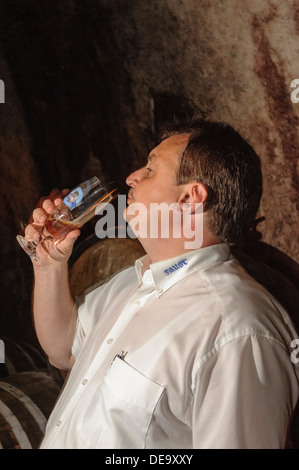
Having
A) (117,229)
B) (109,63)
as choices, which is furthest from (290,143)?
(109,63)

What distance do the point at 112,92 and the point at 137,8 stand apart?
56cm

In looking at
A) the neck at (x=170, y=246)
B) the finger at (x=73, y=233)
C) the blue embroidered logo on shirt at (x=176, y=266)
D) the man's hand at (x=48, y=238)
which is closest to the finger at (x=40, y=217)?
the man's hand at (x=48, y=238)

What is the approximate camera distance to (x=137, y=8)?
119 inches

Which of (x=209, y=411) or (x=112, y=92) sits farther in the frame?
(x=112, y=92)

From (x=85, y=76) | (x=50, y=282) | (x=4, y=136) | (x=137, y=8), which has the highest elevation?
(x=137, y=8)

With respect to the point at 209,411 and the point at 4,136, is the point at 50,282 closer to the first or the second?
the point at 209,411

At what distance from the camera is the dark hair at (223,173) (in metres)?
1.94

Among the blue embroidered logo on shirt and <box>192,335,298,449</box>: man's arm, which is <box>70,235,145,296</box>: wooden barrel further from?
<box>192,335,298,449</box>: man's arm

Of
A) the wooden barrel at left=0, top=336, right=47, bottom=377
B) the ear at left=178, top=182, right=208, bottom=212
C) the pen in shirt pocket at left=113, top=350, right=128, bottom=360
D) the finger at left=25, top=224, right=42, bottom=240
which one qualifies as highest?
the ear at left=178, top=182, right=208, bottom=212

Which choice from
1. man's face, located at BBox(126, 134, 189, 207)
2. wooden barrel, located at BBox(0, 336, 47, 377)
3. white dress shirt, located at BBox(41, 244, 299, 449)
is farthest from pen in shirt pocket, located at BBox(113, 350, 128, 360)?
wooden barrel, located at BBox(0, 336, 47, 377)

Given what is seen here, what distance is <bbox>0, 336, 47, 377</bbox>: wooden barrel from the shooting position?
3.33 m

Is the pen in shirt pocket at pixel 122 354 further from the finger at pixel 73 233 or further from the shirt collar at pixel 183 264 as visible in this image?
the finger at pixel 73 233

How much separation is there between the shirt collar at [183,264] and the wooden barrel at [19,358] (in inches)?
64.5

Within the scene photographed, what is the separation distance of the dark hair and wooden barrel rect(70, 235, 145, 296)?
828 mm
